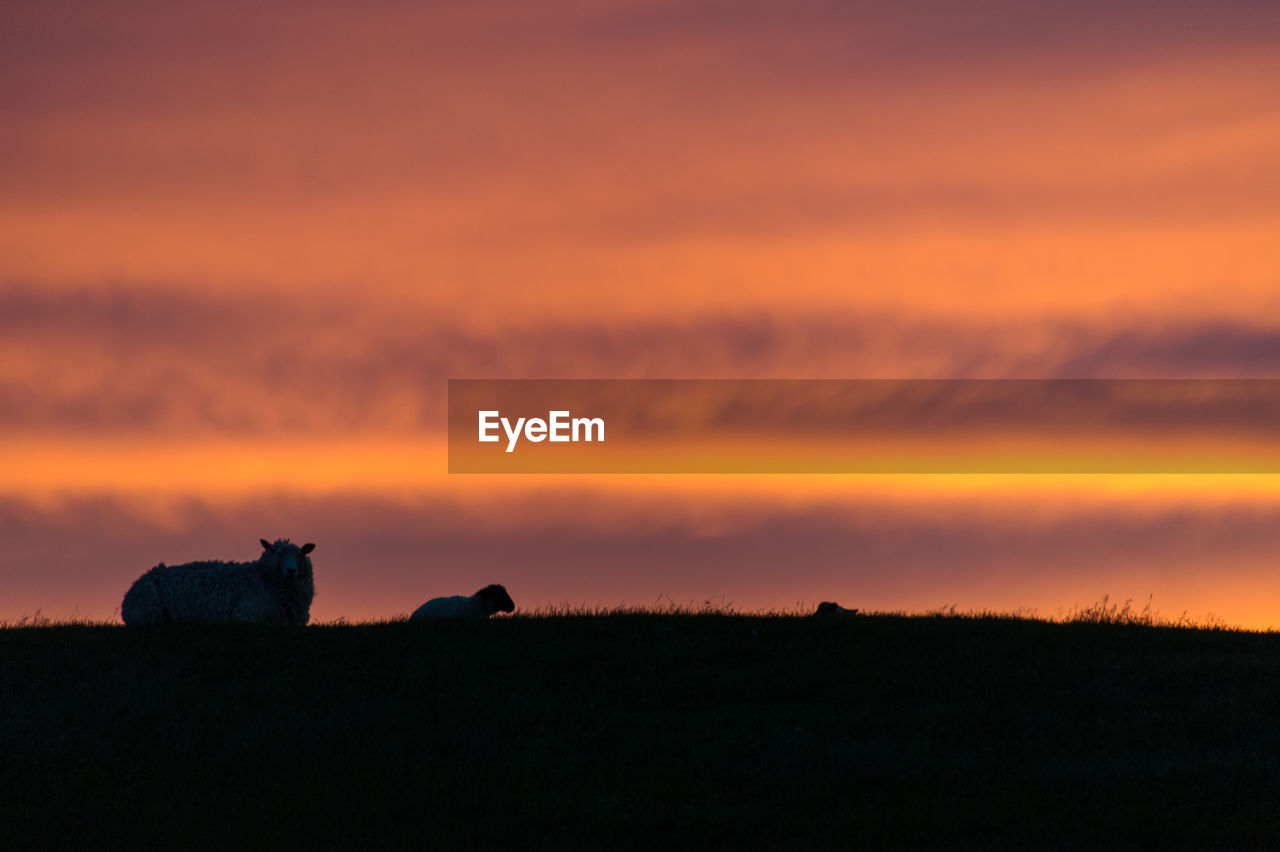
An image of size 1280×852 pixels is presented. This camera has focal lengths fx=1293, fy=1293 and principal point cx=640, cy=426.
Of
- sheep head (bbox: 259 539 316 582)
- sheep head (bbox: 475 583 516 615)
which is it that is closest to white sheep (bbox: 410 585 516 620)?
sheep head (bbox: 475 583 516 615)

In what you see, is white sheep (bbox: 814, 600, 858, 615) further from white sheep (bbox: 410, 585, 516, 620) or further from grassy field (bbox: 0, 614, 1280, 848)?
white sheep (bbox: 410, 585, 516, 620)

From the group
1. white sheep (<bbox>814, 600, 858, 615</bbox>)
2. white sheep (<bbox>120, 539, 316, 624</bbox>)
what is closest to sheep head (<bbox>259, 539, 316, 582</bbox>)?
white sheep (<bbox>120, 539, 316, 624</bbox>)

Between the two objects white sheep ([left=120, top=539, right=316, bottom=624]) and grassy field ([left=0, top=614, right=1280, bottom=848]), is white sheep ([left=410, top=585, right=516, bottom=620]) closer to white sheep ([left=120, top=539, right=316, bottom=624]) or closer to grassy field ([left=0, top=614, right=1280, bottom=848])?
white sheep ([left=120, top=539, right=316, bottom=624])

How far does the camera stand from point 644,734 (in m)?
20.8

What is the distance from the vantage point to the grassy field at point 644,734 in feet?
55.4

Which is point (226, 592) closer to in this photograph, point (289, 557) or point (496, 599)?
point (289, 557)

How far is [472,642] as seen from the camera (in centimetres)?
2641

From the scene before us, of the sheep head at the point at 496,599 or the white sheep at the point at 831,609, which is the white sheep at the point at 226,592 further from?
the white sheep at the point at 831,609

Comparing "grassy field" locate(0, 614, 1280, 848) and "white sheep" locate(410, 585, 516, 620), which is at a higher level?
"white sheep" locate(410, 585, 516, 620)

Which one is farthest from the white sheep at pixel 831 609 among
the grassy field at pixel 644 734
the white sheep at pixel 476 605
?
the white sheep at pixel 476 605

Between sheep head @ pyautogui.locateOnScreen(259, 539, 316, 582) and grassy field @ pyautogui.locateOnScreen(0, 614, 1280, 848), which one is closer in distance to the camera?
grassy field @ pyautogui.locateOnScreen(0, 614, 1280, 848)

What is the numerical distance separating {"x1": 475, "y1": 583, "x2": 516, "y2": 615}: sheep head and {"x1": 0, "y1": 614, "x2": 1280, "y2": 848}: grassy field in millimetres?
4793

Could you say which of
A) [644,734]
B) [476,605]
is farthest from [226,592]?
[644,734]

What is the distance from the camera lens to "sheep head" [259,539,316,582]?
31859 millimetres
